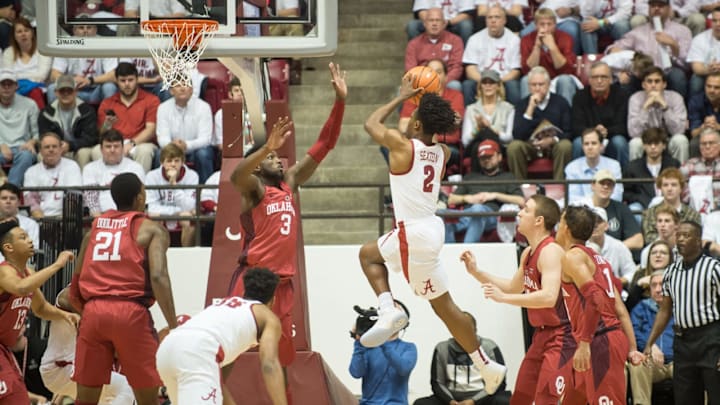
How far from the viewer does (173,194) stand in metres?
13.3

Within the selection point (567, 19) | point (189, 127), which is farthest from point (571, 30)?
point (189, 127)

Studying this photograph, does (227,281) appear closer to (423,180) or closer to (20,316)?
(20,316)

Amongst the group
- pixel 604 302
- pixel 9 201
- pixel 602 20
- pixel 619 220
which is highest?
pixel 602 20

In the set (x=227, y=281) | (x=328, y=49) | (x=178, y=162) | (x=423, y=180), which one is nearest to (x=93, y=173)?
(x=178, y=162)

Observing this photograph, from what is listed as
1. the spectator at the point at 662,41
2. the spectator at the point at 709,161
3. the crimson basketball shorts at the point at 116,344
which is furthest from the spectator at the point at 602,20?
the crimson basketball shorts at the point at 116,344

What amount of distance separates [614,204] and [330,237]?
121 inches

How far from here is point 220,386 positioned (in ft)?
25.4

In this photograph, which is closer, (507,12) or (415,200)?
(415,200)

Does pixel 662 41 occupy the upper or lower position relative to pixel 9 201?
upper

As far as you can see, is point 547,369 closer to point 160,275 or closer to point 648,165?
point 160,275

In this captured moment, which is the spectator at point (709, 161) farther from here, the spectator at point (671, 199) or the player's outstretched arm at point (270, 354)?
the player's outstretched arm at point (270, 354)

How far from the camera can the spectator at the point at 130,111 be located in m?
14.0

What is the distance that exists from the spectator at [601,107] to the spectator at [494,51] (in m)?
0.86

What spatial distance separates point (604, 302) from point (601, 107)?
5.16 m
